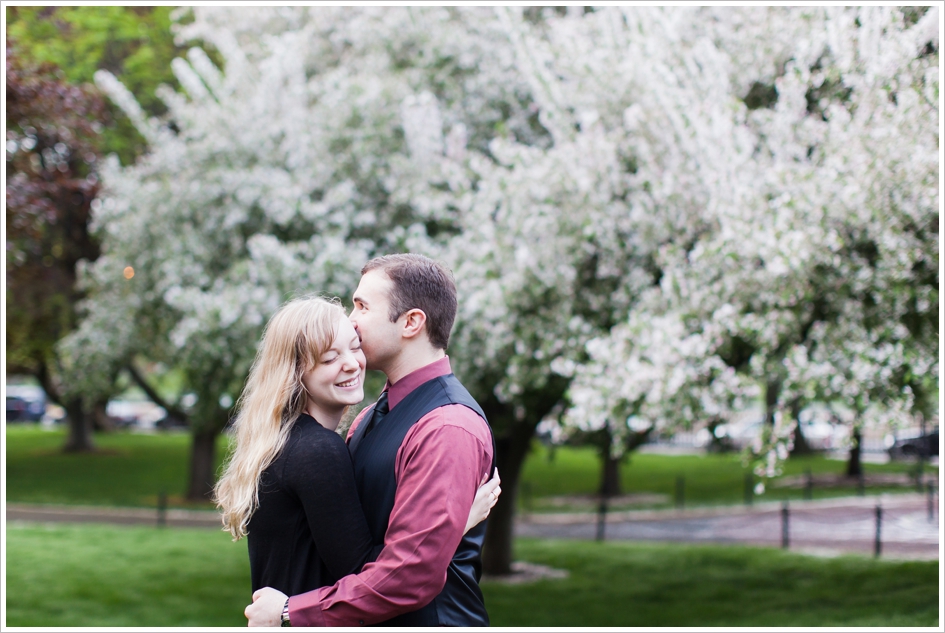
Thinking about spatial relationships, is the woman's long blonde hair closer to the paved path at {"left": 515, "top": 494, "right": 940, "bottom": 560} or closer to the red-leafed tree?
the red-leafed tree

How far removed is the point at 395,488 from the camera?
2.36m

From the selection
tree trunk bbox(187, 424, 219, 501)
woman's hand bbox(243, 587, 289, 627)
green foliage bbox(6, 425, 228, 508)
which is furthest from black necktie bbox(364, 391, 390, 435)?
tree trunk bbox(187, 424, 219, 501)

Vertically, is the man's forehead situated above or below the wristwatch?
above

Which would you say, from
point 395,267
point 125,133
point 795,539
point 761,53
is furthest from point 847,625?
point 125,133

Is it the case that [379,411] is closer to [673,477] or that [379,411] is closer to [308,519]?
[308,519]

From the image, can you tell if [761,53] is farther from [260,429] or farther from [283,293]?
[260,429]

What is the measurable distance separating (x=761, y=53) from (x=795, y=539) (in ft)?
32.1

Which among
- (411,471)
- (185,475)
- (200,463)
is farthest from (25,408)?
(411,471)

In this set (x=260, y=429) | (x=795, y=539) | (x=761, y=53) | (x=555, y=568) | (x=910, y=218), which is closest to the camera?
(x=260, y=429)

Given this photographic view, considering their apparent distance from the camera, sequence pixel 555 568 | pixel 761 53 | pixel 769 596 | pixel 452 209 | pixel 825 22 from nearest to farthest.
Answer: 1. pixel 825 22
2. pixel 761 53
3. pixel 452 209
4. pixel 769 596
5. pixel 555 568

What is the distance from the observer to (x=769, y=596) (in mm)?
9641

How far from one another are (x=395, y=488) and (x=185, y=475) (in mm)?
23419

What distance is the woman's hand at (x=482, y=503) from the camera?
240 centimetres

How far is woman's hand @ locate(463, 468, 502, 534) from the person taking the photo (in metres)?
2.40
